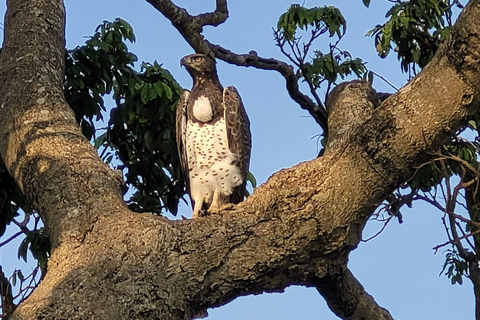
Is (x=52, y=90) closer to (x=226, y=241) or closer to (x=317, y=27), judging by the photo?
(x=226, y=241)

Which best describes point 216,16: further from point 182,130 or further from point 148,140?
point 148,140

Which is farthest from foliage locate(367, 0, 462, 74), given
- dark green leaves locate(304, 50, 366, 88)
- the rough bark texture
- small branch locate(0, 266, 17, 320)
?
small branch locate(0, 266, 17, 320)

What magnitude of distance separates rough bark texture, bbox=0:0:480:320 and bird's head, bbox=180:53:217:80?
2.18 m

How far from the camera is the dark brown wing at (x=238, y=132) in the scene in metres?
5.19

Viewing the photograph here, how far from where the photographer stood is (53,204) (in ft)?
10.7

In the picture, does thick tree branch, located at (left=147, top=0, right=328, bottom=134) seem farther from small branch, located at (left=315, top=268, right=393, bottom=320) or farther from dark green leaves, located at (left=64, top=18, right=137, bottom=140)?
small branch, located at (left=315, top=268, right=393, bottom=320)

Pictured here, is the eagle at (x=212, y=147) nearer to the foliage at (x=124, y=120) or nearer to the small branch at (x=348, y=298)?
the foliage at (x=124, y=120)

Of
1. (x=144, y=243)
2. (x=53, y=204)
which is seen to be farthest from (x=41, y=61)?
(x=144, y=243)

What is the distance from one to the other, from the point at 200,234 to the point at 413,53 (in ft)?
9.46

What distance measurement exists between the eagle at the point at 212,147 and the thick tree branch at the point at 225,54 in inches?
11.8

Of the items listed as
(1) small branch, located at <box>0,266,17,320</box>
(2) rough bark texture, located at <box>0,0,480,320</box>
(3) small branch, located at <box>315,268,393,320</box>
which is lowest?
(3) small branch, located at <box>315,268,393,320</box>

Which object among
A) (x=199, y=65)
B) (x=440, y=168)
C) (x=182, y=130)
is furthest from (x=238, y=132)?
(x=440, y=168)

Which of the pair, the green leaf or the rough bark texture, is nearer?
the rough bark texture

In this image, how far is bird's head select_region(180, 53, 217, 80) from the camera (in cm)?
555
